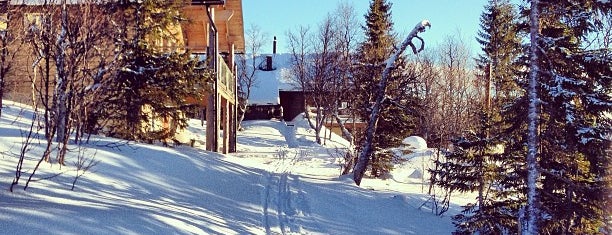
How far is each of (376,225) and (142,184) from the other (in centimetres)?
421

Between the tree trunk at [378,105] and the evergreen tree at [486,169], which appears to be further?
the tree trunk at [378,105]

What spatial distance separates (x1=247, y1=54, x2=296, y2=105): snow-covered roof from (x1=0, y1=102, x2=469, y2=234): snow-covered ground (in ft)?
99.4

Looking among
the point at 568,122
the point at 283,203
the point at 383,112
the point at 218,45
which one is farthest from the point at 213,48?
the point at 568,122

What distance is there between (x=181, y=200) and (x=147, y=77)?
21.5 feet

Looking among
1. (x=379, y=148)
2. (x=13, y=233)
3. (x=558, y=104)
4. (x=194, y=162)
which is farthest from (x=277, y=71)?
(x=13, y=233)

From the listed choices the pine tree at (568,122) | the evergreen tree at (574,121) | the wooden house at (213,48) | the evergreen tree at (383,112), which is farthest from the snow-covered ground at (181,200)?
the evergreen tree at (383,112)

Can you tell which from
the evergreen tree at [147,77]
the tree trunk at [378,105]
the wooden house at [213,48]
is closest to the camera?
the evergreen tree at [147,77]

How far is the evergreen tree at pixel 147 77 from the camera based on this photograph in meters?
13.8

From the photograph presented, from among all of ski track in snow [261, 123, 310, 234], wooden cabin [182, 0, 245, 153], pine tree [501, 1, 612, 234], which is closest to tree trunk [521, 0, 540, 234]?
pine tree [501, 1, 612, 234]

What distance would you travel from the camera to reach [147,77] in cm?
1398

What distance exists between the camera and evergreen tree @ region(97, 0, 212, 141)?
1377 cm

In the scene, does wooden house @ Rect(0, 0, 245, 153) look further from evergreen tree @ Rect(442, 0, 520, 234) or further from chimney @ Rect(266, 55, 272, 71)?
chimney @ Rect(266, 55, 272, 71)

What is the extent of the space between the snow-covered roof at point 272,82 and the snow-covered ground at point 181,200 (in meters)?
30.3

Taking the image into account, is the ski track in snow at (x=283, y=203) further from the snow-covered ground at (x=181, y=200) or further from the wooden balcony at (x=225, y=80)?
the wooden balcony at (x=225, y=80)
